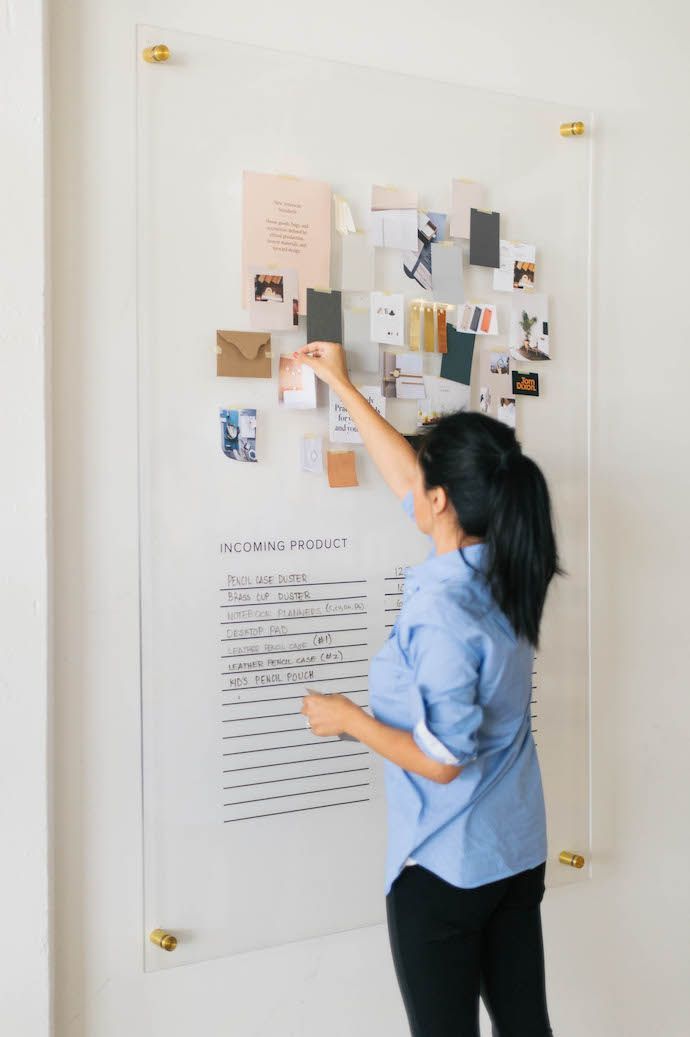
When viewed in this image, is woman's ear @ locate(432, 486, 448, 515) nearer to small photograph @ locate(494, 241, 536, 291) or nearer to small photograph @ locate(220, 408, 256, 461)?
small photograph @ locate(220, 408, 256, 461)

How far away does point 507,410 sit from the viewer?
171cm

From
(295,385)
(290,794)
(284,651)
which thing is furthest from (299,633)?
(295,385)

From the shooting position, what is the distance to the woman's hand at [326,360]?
4.91ft

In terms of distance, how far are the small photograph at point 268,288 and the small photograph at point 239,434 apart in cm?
19

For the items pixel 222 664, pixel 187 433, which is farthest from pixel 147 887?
pixel 187 433

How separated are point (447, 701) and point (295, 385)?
0.66m

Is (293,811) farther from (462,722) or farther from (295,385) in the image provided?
(295,385)

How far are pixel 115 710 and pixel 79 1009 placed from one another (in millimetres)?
472

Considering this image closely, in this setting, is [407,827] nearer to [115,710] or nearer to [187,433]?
[115,710]

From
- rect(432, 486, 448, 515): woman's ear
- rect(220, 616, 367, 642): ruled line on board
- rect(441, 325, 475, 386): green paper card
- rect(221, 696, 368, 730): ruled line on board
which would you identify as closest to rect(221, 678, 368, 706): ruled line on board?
rect(221, 696, 368, 730): ruled line on board

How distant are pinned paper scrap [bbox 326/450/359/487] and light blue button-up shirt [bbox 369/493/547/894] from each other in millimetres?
344

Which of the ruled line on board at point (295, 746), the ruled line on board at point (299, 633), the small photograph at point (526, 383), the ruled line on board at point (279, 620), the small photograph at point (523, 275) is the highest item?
the small photograph at point (523, 275)

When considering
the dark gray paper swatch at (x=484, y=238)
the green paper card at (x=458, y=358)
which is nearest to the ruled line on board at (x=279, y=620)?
the green paper card at (x=458, y=358)

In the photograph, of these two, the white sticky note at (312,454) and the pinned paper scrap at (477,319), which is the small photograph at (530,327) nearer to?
the pinned paper scrap at (477,319)
